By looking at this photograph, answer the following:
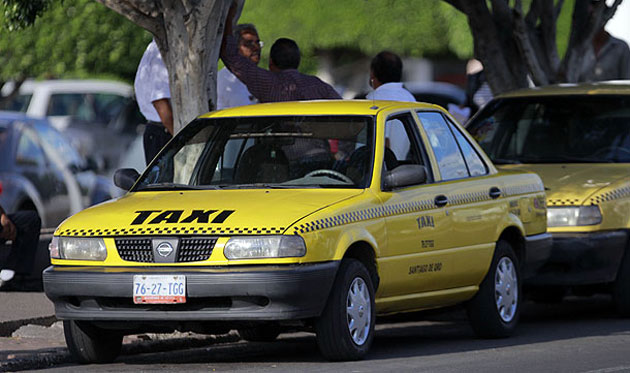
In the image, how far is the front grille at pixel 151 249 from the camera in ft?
26.9

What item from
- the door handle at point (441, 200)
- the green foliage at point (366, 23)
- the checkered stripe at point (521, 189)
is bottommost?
the green foliage at point (366, 23)

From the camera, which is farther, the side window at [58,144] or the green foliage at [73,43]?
the green foliage at [73,43]

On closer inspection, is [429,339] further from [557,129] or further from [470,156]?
[557,129]

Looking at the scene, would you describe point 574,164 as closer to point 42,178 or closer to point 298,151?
point 298,151

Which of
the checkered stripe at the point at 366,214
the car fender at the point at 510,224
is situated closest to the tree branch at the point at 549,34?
the car fender at the point at 510,224

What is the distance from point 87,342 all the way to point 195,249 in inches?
40.4

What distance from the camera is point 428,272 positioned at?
9.51 meters

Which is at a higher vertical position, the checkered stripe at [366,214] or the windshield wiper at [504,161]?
the checkered stripe at [366,214]

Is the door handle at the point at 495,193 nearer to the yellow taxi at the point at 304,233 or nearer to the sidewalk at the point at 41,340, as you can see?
the yellow taxi at the point at 304,233

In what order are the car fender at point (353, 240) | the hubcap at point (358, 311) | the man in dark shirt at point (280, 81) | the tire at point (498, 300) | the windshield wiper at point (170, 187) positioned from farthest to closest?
the man in dark shirt at point (280, 81) → the tire at point (498, 300) → the windshield wiper at point (170, 187) → the hubcap at point (358, 311) → the car fender at point (353, 240)

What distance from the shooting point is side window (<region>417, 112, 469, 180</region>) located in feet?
32.8

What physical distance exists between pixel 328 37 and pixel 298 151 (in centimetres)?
3897

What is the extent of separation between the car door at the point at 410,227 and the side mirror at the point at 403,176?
8cm

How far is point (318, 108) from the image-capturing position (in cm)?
972
